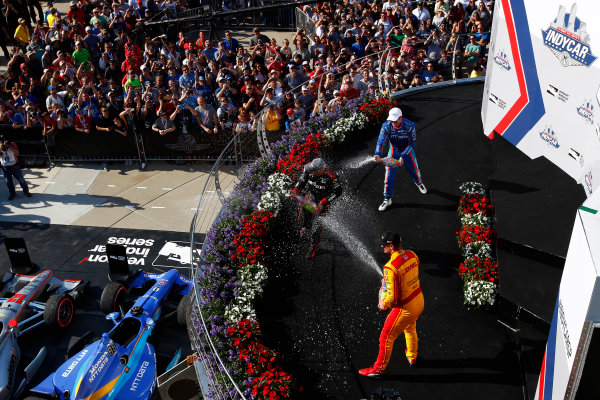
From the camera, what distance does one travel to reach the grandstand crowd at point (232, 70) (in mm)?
15898

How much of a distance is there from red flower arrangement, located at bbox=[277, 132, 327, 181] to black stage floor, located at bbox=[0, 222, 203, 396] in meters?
3.26

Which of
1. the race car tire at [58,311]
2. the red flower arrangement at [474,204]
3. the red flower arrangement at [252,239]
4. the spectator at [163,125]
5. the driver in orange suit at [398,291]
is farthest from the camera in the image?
the spectator at [163,125]

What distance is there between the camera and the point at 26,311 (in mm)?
11367

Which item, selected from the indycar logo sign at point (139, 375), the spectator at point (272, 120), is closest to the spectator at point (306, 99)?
the spectator at point (272, 120)

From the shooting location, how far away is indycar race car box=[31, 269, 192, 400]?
9.42 m

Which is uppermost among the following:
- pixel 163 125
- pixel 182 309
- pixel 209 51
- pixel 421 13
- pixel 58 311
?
pixel 421 13

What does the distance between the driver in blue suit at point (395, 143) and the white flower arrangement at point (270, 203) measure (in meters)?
1.93

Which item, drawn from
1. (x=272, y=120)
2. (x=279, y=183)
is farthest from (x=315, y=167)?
(x=272, y=120)

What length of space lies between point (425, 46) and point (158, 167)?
8258 mm

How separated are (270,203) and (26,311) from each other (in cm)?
504

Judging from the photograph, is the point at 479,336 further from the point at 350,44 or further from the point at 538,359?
the point at 350,44

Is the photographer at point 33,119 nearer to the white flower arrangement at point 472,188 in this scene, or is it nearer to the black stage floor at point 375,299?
the black stage floor at point 375,299

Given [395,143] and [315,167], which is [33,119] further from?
[395,143]

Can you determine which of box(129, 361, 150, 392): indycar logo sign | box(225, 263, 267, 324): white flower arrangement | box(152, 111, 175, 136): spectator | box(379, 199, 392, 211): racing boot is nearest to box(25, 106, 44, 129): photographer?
box(152, 111, 175, 136): spectator
